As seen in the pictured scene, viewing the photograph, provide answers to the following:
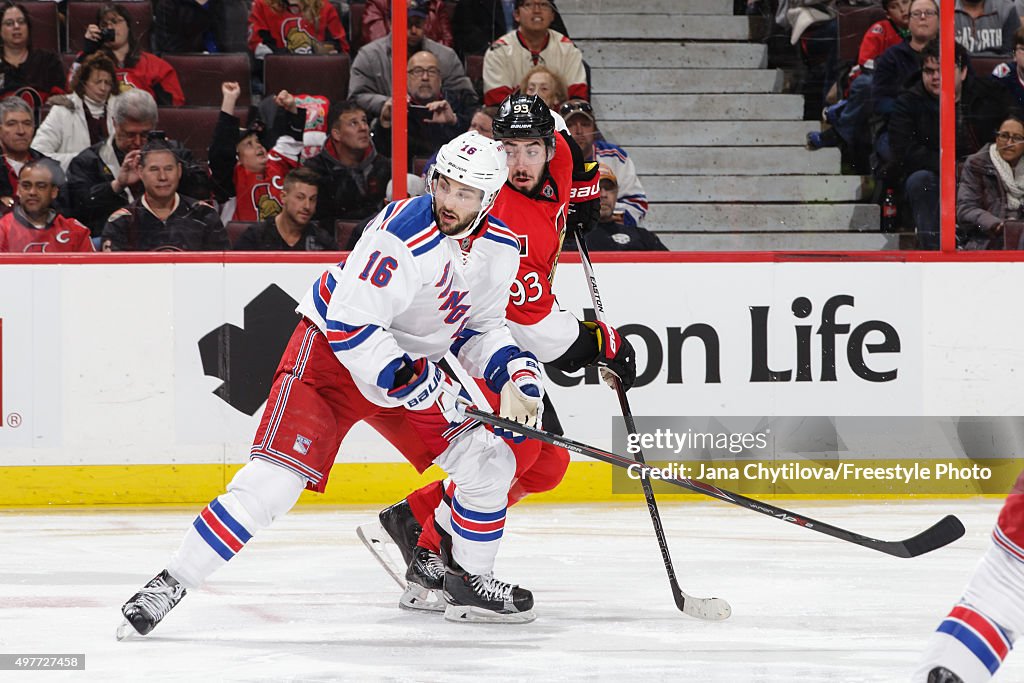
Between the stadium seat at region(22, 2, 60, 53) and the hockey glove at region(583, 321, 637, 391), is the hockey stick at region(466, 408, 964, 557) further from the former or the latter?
the stadium seat at region(22, 2, 60, 53)

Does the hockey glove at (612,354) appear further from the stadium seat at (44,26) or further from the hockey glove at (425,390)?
the stadium seat at (44,26)

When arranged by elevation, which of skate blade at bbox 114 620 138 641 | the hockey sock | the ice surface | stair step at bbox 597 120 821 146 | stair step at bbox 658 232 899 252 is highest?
stair step at bbox 597 120 821 146

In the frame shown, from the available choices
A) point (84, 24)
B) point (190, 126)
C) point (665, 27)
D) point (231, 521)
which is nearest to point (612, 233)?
point (665, 27)

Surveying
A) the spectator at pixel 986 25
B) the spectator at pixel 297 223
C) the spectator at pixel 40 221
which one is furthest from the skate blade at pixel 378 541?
the spectator at pixel 986 25

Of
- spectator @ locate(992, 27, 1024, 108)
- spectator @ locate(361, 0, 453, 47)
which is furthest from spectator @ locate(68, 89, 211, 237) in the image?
spectator @ locate(992, 27, 1024, 108)

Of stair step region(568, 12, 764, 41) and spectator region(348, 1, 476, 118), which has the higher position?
stair step region(568, 12, 764, 41)

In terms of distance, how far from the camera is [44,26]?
472 centimetres

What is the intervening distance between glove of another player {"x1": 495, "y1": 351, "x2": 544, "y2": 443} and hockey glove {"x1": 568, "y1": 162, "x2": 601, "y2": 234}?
84 centimetres

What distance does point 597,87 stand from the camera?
4859 millimetres

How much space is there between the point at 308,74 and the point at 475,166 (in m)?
2.05

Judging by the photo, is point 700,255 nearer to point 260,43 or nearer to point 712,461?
point 712,461

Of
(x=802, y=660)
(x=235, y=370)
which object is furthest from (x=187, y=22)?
(x=802, y=660)

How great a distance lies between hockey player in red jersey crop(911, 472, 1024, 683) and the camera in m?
2.05

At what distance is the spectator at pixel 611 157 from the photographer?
479 cm
